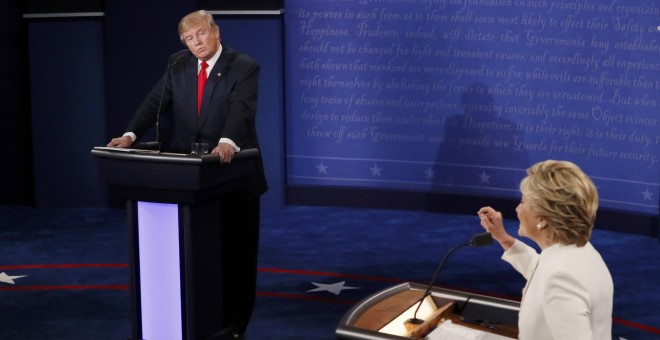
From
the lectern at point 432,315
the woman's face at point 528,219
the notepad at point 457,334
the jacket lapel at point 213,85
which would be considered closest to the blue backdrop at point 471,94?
the jacket lapel at point 213,85

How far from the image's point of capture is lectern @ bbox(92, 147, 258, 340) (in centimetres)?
413

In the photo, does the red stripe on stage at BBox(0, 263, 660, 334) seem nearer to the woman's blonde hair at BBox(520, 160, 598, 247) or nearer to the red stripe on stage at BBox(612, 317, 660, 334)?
the red stripe on stage at BBox(612, 317, 660, 334)

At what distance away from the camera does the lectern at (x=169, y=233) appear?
413cm

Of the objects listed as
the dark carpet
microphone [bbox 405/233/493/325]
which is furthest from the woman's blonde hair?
the dark carpet

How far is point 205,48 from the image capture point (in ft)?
14.7

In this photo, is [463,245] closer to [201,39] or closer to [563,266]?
[563,266]

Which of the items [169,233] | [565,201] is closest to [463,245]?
[565,201]

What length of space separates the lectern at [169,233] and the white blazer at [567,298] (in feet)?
6.66

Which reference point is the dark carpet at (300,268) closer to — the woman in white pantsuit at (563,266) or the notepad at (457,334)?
the notepad at (457,334)

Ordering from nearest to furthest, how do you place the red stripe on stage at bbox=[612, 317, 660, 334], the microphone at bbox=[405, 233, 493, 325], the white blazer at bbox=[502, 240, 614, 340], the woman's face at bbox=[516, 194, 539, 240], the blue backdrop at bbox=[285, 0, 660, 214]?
1. the white blazer at bbox=[502, 240, 614, 340]
2. the woman's face at bbox=[516, 194, 539, 240]
3. the microphone at bbox=[405, 233, 493, 325]
4. the red stripe on stage at bbox=[612, 317, 660, 334]
5. the blue backdrop at bbox=[285, 0, 660, 214]

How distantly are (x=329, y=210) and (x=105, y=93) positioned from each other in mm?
2109

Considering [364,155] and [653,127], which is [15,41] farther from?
[653,127]

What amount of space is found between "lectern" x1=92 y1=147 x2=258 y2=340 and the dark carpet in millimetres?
705

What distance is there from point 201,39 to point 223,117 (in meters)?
0.37
